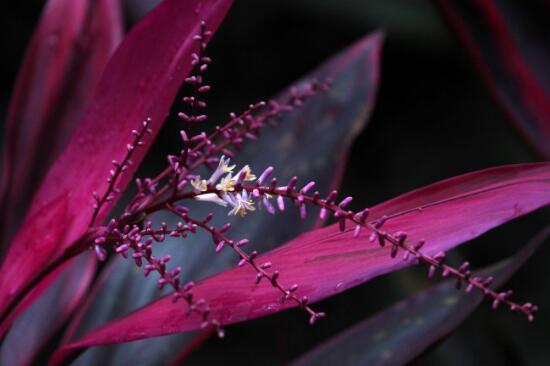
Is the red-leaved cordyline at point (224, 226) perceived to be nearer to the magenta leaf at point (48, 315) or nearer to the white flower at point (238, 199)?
the white flower at point (238, 199)

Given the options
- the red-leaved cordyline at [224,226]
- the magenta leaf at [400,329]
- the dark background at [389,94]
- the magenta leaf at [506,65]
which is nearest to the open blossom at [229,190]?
the red-leaved cordyline at [224,226]

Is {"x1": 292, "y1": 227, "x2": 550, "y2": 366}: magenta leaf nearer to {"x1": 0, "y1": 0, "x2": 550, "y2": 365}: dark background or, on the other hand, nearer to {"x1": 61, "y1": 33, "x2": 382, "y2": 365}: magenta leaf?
{"x1": 61, "y1": 33, "x2": 382, "y2": 365}: magenta leaf

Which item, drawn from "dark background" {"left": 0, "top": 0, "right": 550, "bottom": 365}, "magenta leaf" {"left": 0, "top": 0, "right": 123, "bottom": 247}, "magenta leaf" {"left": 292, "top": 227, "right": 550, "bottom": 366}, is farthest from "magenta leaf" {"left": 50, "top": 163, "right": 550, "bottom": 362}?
"dark background" {"left": 0, "top": 0, "right": 550, "bottom": 365}

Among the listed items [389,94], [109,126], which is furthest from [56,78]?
[389,94]

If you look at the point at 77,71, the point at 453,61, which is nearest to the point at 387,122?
the point at 453,61

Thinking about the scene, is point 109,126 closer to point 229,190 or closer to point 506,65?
point 229,190

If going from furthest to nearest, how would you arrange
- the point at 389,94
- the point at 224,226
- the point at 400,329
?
1. the point at 389,94
2. the point at 400,329
3. the point at 224,226

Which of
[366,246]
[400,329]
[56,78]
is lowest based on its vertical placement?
[400,329]
